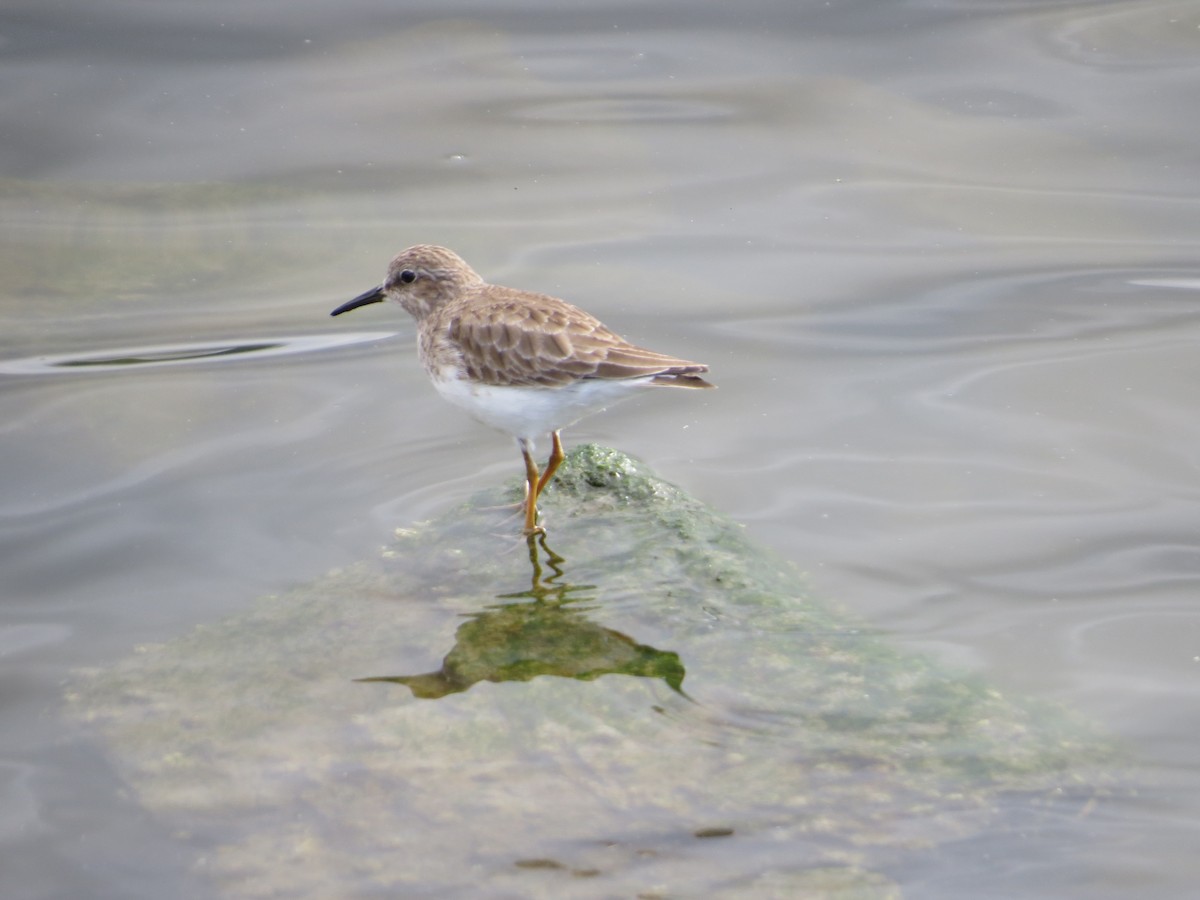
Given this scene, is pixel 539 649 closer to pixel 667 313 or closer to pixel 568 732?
pixel 568 732

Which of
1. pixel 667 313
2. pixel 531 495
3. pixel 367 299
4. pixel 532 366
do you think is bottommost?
pixel 531 495

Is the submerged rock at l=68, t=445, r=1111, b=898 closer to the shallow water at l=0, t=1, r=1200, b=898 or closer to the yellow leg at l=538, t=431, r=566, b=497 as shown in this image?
the shallow water at l=0, t=1, r=1200, b=898

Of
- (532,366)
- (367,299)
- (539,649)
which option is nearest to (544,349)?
(532,366)

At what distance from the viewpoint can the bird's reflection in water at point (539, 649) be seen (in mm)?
5355

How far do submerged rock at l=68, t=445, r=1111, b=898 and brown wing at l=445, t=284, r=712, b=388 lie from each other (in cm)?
76

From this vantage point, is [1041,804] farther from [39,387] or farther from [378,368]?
[39,387]

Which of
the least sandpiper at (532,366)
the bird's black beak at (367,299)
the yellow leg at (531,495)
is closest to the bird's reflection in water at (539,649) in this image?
the yellow leg at (531,495)

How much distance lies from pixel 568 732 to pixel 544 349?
6.87 feet

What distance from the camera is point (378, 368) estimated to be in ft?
29.7

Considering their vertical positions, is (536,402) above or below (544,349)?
below

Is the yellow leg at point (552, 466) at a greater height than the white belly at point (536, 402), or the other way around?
the white belly at point (536, 402)

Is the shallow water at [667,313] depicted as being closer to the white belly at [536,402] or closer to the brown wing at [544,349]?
the white belly at [536,402]

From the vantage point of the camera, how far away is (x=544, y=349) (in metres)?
6.39

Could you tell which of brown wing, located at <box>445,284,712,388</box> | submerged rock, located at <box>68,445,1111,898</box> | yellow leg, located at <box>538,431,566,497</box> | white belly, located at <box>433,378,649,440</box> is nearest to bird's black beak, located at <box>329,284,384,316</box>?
brown wing, located at <box>445,284,712,388</box>
